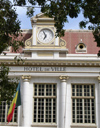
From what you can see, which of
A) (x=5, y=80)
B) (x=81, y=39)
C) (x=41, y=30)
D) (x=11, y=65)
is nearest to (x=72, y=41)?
(x=81, y=39)

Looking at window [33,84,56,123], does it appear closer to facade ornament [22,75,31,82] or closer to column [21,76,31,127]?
column [21,76,31,127]

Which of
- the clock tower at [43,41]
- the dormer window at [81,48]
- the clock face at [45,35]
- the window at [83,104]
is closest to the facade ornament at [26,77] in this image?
the clock tower at [43,41]

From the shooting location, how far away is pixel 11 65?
35469 millimetres

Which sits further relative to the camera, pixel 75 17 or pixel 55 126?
pixel 55 126

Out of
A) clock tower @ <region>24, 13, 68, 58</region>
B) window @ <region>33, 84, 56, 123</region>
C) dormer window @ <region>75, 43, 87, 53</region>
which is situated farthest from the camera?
dormer window @ <region>75, 43, 87, 53</region>

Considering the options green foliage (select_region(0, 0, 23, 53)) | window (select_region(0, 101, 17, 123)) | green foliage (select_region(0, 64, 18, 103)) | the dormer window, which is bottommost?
window (select_region(0, 101, 17, 123))

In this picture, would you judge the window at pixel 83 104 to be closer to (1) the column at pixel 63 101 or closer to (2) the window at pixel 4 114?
(1) the column at pixel 63 101

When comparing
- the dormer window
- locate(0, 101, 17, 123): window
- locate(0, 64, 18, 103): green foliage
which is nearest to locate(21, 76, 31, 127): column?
locate(0, 101, 17, 123): window

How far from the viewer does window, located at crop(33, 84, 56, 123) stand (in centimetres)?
3506

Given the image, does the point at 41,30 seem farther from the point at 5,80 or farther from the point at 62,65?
the point at 5,80

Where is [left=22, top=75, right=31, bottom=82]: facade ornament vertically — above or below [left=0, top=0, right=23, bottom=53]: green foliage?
below

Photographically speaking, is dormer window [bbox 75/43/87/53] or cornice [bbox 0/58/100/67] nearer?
cornice [bbox 0/58/100/67]

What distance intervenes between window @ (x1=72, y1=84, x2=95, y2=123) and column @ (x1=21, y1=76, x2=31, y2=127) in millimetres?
4491

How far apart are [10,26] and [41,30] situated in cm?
1734
